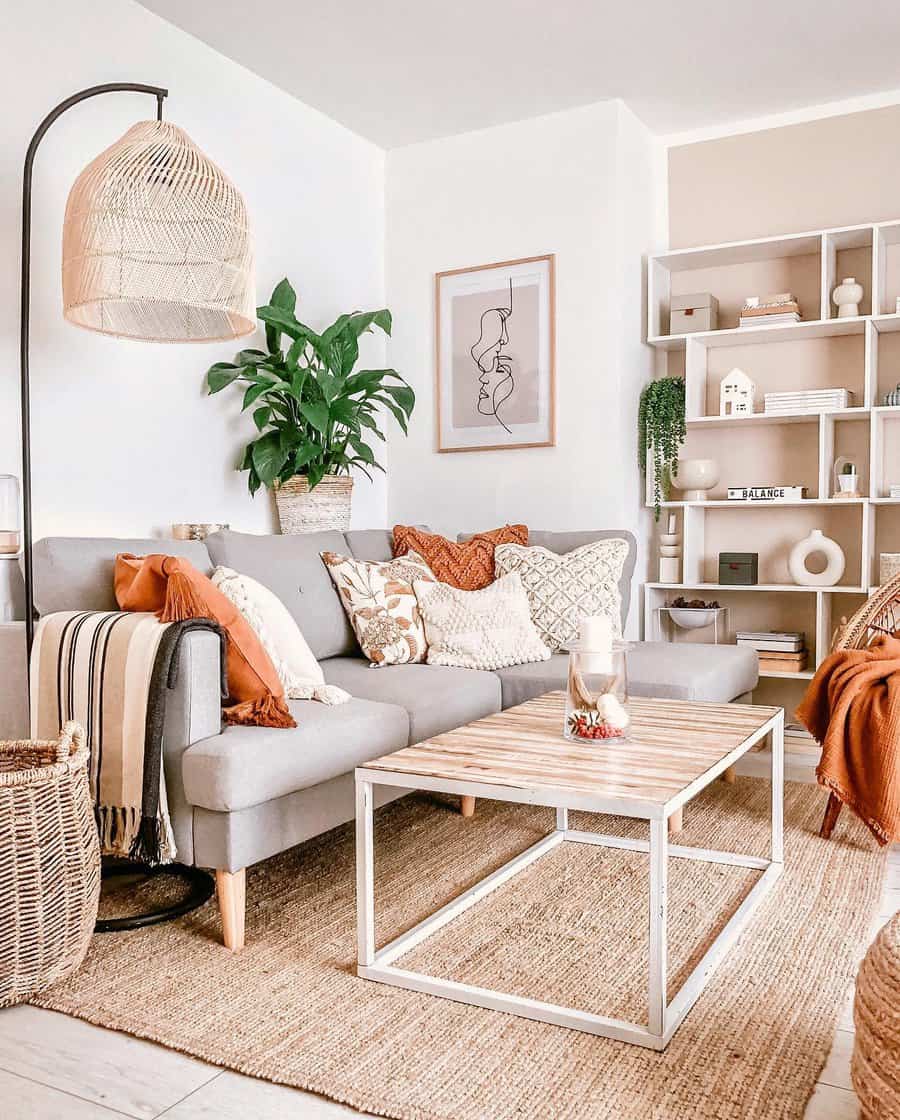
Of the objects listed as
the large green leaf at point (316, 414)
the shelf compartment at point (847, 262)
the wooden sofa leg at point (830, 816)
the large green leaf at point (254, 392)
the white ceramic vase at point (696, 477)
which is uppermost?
the shelf compartment at point (847, 262)

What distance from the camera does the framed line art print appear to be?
4.31 meters

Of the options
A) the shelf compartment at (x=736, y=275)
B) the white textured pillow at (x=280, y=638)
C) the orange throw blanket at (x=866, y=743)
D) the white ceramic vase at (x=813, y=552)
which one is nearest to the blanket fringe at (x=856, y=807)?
the orange throw blanket at (x=866, y=743)

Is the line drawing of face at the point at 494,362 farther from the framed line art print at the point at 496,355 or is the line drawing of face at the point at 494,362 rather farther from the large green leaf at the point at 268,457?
the large green leaf at the point at 268,457

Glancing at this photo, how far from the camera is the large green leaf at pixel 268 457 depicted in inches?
142

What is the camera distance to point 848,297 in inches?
155

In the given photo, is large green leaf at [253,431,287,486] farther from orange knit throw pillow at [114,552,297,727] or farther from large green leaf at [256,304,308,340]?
orange knit throw pillow at [114,552,297,727]

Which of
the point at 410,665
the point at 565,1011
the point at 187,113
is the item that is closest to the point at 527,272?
the point at 187,113

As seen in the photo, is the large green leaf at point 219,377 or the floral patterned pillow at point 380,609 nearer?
the floral patterned pillow at point 380,609

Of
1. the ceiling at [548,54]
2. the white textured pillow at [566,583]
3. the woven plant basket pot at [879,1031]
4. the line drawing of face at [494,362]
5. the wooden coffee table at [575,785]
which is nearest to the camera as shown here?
the woven plant basket pot at [879,1031]

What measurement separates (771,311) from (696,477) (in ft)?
2.40

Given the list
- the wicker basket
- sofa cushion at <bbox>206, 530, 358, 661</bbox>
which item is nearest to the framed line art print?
sofa cushion at <bbox>206, 530, 358, 661</bbox>

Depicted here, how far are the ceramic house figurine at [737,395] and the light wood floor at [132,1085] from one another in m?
2.79

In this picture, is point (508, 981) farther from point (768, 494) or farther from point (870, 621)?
point (768, 494)

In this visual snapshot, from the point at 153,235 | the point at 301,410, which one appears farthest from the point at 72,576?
the point at 301,410
